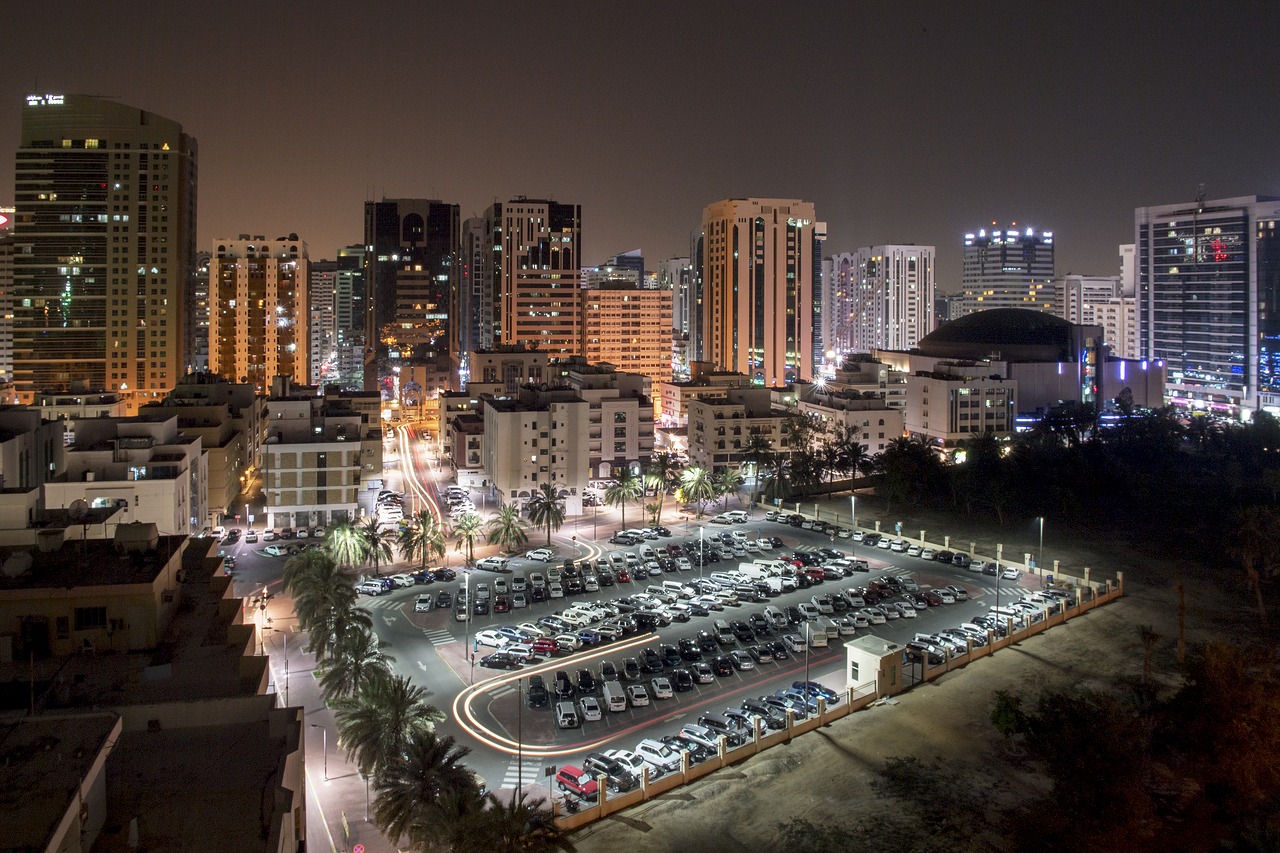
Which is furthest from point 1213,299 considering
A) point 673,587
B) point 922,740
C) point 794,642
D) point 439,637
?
point 439,637

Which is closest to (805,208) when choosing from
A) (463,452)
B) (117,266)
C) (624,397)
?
(624,397)

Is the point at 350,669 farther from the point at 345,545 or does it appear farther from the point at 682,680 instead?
the point at 345,545

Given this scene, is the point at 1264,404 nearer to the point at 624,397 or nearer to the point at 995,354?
the point at 995,354

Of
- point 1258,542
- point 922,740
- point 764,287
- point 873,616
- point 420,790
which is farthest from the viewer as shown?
point 764,287

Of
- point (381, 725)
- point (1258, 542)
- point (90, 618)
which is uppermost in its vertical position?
point (90, 618)

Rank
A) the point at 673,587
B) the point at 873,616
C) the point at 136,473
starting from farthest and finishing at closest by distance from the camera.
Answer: the point at 136,473 < the point at 673,587 < the point at 873,616

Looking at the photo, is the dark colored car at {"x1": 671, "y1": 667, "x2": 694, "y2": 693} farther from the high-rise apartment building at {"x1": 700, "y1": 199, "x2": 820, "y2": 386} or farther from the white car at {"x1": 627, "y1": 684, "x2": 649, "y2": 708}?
the high-rise apartment building at {"x1": 700, "y1": 199, "x2": 820, "y2": 386}

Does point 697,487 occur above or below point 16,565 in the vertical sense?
below
